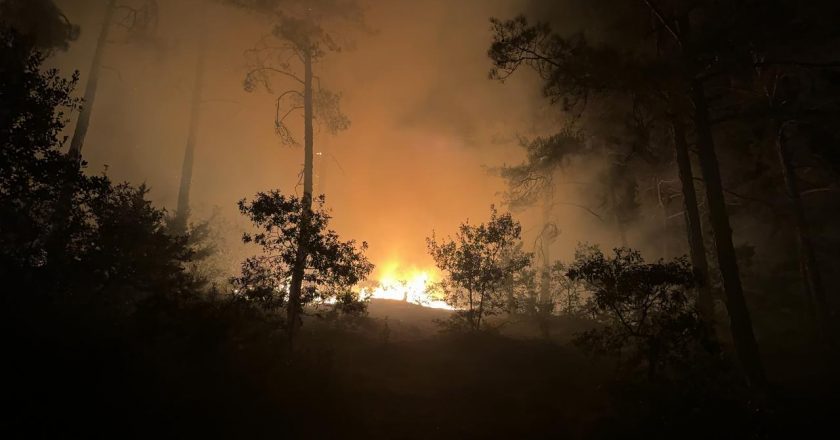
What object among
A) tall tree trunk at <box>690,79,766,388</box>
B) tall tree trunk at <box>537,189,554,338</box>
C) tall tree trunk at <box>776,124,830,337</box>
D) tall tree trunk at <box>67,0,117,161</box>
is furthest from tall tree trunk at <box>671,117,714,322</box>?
tall tree trunk at <box>67,0,117,161</box>

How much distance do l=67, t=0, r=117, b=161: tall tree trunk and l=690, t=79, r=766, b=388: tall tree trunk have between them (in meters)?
24.7

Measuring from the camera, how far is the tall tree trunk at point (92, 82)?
60.7 feet

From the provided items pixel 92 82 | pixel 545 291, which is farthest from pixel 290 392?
pixel 545 291

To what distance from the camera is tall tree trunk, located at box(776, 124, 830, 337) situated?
1783cm

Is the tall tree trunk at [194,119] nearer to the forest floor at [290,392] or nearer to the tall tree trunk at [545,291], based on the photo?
the forest floor at [290,392]

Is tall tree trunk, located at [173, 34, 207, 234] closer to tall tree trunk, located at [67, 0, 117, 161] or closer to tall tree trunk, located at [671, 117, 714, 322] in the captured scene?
tall tree trunk, located at [67, 0, 117, 161]

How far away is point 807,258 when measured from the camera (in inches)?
722

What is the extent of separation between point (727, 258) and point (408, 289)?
30.5 metres

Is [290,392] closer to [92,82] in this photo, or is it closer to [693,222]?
[693,222]

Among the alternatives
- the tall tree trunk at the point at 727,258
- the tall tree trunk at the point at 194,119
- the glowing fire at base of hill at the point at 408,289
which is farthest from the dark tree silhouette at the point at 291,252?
the tall tree trunk at the point at 194,119

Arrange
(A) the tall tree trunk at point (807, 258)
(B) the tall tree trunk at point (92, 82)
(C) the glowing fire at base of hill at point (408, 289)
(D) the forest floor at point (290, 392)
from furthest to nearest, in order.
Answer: (C) the glowing fire at base of hill at point (408, 289) → (B) the tall tree trunk at point (92, 82) → (A) the tall tree trunk at point (807, 258) → (D) the forest floor at point (290, 392)

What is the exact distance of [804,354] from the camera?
1797 centimetres

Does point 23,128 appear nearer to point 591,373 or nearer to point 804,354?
point 591,373

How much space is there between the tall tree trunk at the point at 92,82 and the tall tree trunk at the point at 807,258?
3209cm
